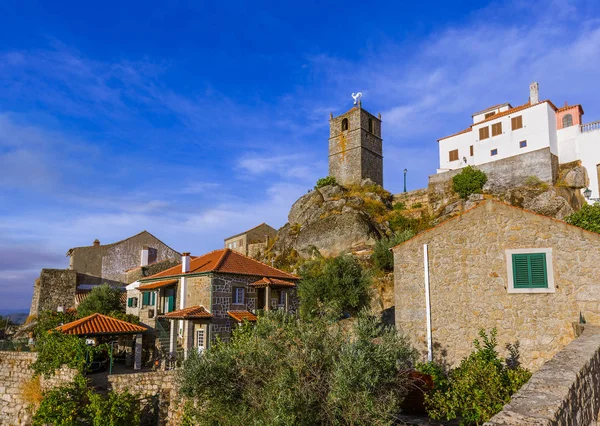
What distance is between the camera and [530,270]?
1216 cm

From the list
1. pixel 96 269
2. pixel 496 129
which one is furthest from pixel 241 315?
pixel 496 129

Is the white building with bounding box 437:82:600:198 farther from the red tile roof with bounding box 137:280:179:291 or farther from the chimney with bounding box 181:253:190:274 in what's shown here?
the red tile roof with bounding box 137:280:179:291

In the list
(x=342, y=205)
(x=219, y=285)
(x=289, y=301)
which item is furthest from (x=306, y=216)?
(x=219, y=285)

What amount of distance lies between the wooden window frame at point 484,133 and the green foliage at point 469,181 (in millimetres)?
3656

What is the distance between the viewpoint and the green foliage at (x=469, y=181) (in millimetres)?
43875

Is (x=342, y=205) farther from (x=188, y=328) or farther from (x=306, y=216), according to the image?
(x=188, y=328)

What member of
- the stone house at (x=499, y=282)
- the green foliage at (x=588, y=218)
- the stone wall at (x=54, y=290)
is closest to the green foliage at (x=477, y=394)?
the stone house at (x=499, y=282)

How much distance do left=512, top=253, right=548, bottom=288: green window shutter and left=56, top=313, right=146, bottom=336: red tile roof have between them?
20.3 m

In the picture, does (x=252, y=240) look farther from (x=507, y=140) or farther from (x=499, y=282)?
(x=499, y=282)

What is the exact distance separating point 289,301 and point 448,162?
29.3m

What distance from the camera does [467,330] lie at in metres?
12.9

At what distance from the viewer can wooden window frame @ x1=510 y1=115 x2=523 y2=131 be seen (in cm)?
4248

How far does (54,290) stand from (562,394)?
155 ft

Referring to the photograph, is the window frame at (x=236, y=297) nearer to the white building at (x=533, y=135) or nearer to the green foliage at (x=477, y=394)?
the green foliage at (x=477, y=394)
